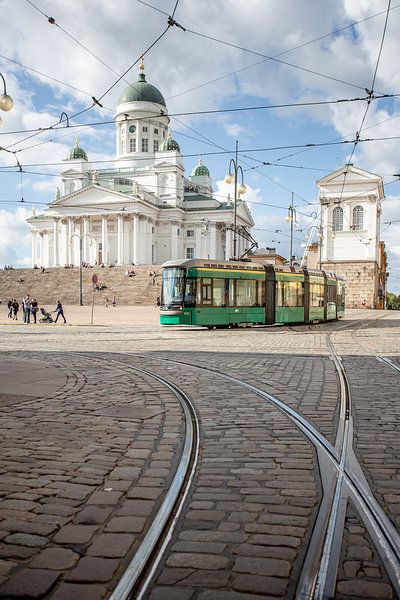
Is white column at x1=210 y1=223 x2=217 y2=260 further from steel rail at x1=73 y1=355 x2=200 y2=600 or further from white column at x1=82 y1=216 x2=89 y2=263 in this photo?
steel rail at x1=73 y1=355 x2=200 y2=600

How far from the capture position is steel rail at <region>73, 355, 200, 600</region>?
2664 millimetres

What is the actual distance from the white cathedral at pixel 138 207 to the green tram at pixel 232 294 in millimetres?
57052

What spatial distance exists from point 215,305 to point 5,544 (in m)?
21.5

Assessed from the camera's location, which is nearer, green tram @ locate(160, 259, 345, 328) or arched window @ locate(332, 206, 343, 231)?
green tram @ locate(160, 259, 345, 328)

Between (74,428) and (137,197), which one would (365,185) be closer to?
(137,197)

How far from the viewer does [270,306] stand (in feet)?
87.2

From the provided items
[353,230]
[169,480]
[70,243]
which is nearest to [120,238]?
[70,243]

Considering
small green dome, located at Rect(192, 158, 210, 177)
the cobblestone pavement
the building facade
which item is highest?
small green dome, located at Rect(192, 158, 210, 177)

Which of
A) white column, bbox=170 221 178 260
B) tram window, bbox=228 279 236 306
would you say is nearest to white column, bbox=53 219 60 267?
white column, bbox=170 221 178 260

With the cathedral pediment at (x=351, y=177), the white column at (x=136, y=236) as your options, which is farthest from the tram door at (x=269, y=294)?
the white column at (x=136, y=236)

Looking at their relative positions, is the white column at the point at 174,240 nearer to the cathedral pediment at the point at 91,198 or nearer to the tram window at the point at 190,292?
the cathedral pediment at the point at 91,198

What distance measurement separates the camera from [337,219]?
65562mm

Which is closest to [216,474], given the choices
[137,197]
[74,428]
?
[74,428]

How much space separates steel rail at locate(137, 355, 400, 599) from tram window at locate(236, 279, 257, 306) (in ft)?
61.9
